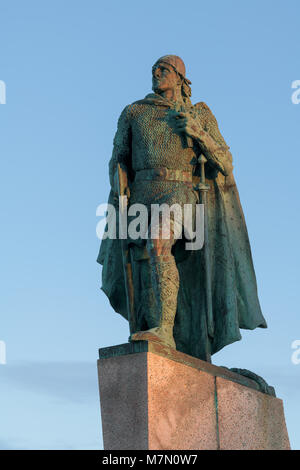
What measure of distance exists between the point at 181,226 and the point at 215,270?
95 centimetres

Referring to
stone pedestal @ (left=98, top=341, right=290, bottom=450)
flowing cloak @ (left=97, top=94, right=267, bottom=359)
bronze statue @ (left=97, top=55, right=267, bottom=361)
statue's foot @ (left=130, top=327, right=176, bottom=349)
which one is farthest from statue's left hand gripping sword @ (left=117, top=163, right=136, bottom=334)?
stone pedestal @ (left=98, top=341, right=290, bottom=450)

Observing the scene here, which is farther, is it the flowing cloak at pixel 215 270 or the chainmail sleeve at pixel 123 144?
the chainmail sleeve at pixel 123 144

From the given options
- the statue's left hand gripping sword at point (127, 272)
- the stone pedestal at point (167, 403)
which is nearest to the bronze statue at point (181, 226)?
the statue's left hand gripping sword at point (127, 272)

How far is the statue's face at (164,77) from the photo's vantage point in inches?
585

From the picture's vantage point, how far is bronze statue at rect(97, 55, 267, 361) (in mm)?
14281

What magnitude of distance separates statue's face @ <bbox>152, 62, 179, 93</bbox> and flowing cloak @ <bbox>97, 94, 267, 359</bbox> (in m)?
0.17

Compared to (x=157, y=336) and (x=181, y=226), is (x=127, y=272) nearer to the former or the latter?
(x=181, y=226)

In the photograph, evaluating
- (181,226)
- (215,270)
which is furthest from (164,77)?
(215,270)

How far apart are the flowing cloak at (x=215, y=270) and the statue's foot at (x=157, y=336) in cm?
100

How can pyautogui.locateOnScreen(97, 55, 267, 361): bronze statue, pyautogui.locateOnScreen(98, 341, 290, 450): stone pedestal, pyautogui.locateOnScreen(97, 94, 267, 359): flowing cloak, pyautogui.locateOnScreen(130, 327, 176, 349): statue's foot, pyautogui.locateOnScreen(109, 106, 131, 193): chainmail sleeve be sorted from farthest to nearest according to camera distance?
pyautogui.locateOnScreen(109, 106, 131, 193): chainmail sleeve < pyautogui.locateOnScreen(97, 94, 267, 359): flowing cloak < pyautogui.locateOnScreen(97, 55, 267, 361): bronze statue < pyautogui.locateOnScreen(130, 327, 176, 349): statue's foot < pyautogui.locateOnScreen(98, 341, 290, 450): stone pedestal

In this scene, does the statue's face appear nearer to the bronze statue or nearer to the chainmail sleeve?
the bronze statue

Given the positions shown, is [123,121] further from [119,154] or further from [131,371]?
[131,371]

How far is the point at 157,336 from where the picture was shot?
1309cm

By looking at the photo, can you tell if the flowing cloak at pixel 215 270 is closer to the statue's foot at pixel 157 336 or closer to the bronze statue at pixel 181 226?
the bronze statue at pixel 181 226
